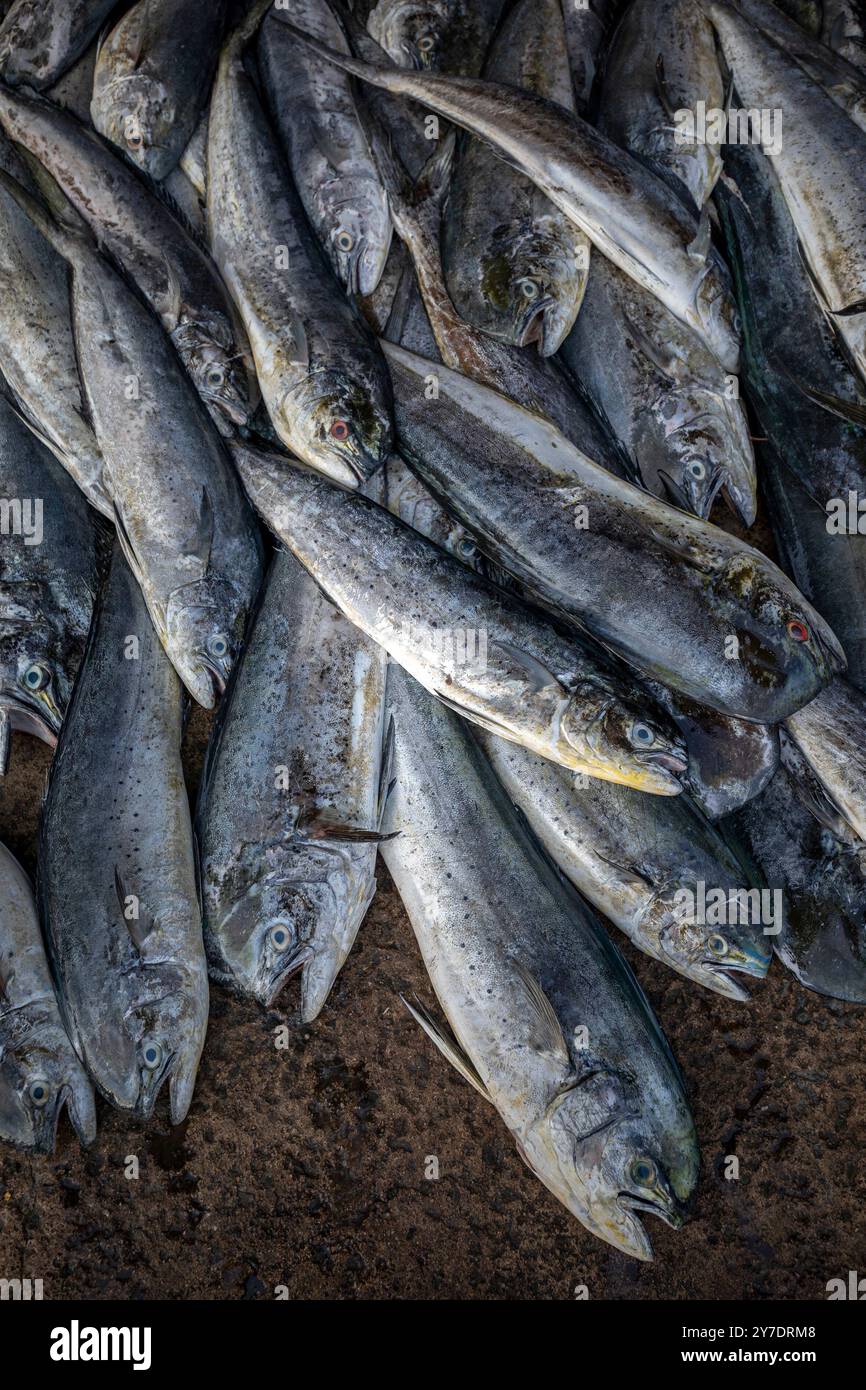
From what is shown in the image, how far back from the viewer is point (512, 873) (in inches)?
126

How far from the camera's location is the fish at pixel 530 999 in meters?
2.97

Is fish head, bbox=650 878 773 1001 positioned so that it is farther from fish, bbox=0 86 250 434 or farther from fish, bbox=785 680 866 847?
fish, bbox=0 86 250 434

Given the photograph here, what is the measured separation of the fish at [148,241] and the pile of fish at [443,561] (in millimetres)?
Answer: 15

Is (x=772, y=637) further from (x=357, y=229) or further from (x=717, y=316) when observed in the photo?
(x=357, y=229)

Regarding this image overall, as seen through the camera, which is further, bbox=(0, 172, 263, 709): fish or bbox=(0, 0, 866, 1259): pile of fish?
bbox=(0, 172, 263, 709): fish

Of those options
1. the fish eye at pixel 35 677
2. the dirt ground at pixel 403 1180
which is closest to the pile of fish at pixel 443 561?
the fish eye at pixel 35 677

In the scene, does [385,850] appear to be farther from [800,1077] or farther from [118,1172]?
[800,1077]

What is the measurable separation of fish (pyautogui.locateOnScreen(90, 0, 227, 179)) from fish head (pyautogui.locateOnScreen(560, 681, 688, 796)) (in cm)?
274

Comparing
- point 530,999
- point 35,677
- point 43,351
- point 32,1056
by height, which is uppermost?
point 43,351

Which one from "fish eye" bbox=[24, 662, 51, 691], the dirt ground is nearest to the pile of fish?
"fish eye" bbox=[24, 662, 51, 691]

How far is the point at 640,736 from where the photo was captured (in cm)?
288

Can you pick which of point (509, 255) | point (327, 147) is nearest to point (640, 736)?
point (509, 255)

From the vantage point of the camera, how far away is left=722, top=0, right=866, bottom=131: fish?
3793mm

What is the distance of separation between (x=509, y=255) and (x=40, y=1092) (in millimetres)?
3362
